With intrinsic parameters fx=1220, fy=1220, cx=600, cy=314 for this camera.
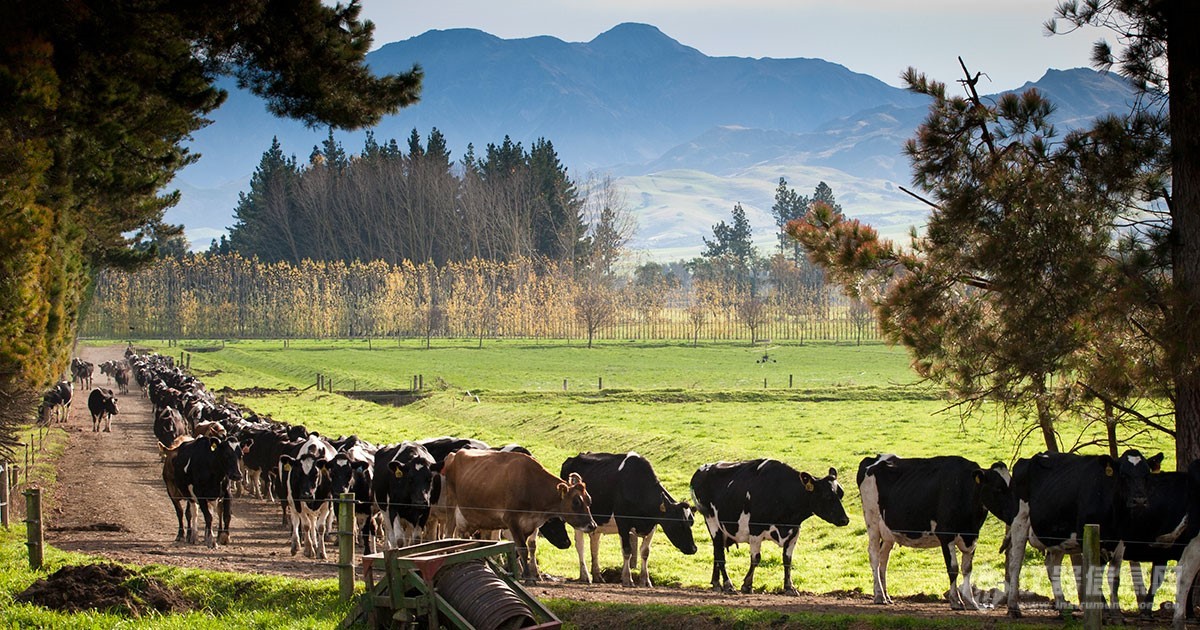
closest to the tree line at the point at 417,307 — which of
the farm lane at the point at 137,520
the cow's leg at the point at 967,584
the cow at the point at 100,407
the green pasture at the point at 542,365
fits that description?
the green pasture at the point at 542,365

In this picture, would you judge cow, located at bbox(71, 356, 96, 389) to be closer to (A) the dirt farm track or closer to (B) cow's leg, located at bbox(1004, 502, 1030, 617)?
(A) the dirt farm track

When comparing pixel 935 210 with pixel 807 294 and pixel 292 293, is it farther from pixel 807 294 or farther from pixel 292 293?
pixel 807 294

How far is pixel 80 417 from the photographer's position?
4506 cm

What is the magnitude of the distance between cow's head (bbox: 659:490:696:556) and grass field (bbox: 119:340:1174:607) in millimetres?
418

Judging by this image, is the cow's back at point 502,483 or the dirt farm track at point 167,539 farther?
the cow's back at point 502,483

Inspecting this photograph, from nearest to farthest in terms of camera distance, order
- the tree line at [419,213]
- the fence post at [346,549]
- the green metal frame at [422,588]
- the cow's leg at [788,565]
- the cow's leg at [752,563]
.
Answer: the green metal frame at [422,588] → the fence post at [346,549] → the cow's leg at [788,565] → the cow's leg at [752,563] → the tree line at [419,213]

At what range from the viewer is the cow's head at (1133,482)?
1235 cm

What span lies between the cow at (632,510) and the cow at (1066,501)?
499 centimetres

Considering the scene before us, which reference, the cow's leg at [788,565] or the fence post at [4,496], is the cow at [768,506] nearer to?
the cow's leg at [788,565]

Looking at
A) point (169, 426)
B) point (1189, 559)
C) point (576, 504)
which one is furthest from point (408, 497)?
point (169, 426)

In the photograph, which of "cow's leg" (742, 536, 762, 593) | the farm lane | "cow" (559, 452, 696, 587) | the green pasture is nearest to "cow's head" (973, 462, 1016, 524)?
"cow's leg" (742, 536, 762, 593)

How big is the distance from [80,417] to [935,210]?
126 feet

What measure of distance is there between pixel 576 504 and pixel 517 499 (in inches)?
38.1

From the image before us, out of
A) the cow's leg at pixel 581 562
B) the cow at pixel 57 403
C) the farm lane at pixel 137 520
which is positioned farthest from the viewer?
the cow at pixel 57 403
